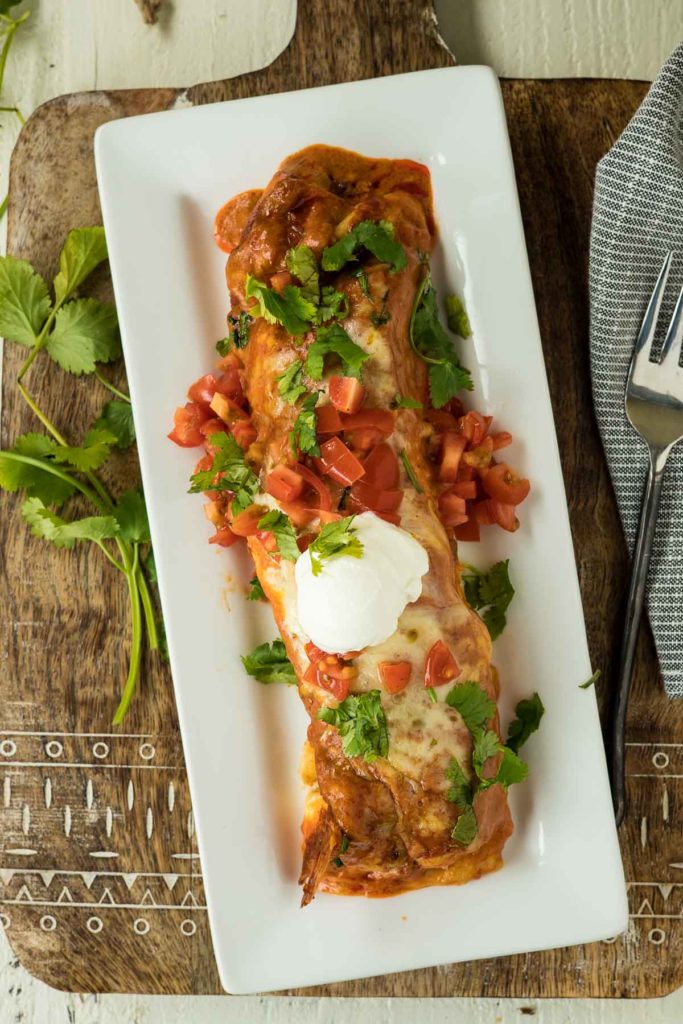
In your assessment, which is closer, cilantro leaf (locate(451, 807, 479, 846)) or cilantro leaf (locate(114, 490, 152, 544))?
cilantro leaf (locate(451, 807, 479, 846))

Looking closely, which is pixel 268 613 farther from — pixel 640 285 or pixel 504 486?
pixel 640 285

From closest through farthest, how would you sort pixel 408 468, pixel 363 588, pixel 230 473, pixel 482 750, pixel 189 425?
pixel 363 588
pixel 482 750
pixel 408 468
pixel 230 473
pixel 189 425

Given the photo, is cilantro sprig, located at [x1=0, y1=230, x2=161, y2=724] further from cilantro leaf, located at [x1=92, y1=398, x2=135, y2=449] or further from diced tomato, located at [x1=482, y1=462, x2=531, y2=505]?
diced tomato, located at [x1=482, y1=462, x2=531, y2=505]

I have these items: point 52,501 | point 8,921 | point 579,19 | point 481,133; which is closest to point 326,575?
point 52,501

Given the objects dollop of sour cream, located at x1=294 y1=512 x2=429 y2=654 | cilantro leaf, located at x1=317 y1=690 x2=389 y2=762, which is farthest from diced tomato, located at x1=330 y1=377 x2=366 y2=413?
cilantro leaf, located at x1=317 y1=690 x2=389 y2=762

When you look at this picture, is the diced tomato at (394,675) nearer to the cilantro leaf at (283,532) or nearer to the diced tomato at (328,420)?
the cilantro leaf at (283,532)

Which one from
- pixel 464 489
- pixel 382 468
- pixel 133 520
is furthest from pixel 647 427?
pixel 133 520
